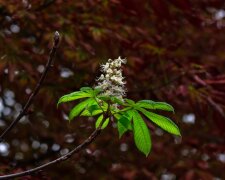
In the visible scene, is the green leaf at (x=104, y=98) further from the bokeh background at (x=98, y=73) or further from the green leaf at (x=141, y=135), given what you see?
the bokeh background at (x=98, y=73)

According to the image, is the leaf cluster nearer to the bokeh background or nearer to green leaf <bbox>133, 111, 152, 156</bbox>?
green leaf <bbox>133, 111, 152, 156</bbox>

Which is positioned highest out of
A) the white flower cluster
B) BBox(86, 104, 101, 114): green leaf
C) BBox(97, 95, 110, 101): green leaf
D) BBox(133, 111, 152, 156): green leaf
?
the white flower cluster

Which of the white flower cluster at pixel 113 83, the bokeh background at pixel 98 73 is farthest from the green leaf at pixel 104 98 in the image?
the bokeh background at pixel 98 73

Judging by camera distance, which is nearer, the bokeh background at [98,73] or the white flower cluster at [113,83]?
the white flower cluster at [113,83]

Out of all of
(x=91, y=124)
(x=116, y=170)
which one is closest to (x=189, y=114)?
(x=116, y=170)

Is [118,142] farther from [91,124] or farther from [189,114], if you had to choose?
[189,114]

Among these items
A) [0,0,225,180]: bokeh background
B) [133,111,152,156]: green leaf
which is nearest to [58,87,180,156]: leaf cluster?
[133,111,152,156]: green leaf

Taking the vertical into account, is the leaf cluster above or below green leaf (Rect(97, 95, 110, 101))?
below

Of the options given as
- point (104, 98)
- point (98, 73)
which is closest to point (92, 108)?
point (104, 98)
